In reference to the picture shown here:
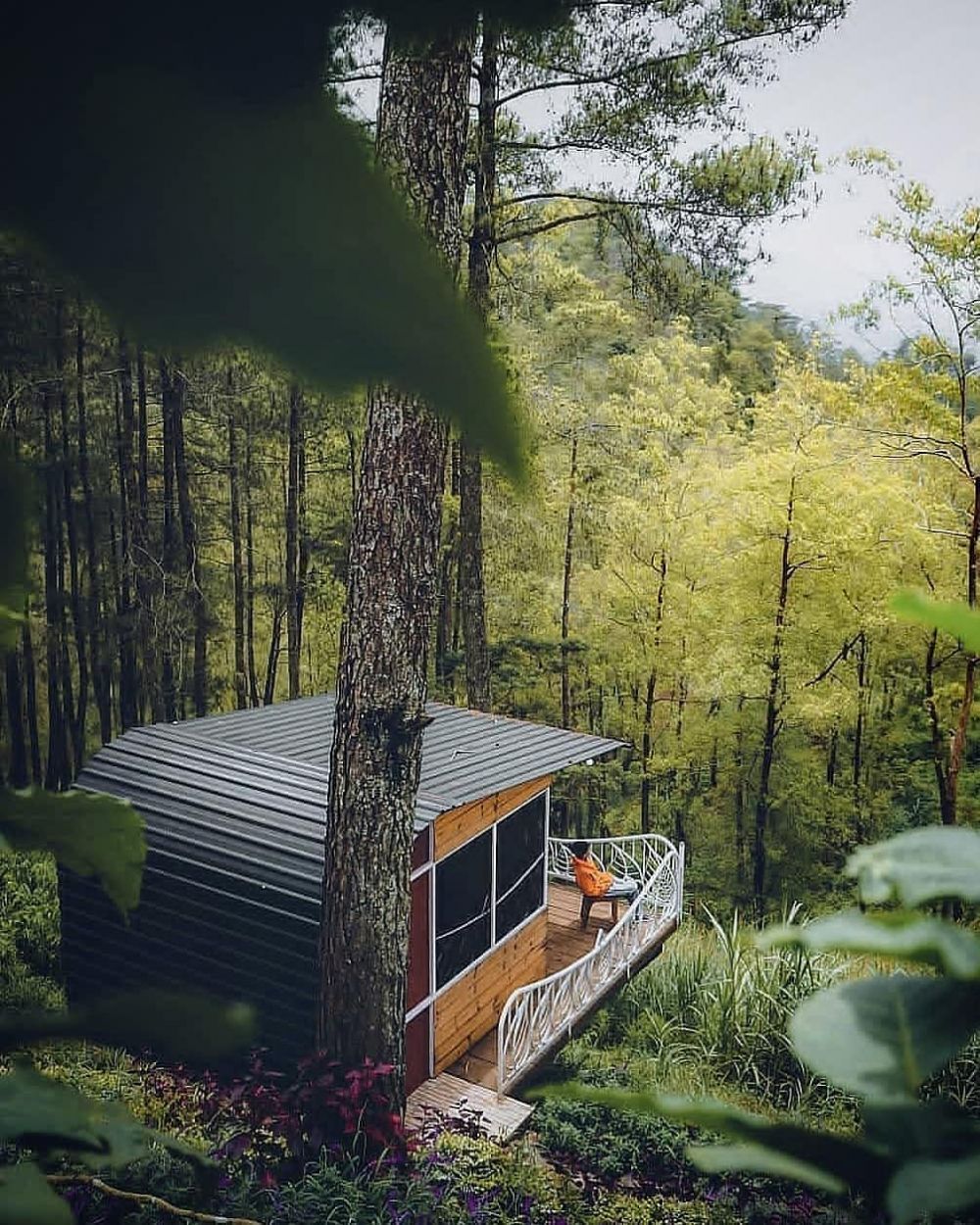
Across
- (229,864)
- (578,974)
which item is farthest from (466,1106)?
(229,864)

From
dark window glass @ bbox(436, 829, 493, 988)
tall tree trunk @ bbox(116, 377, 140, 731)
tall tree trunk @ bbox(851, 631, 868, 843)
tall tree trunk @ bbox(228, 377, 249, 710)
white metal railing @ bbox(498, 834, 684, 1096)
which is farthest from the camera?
tall tree trunk @ bbox(851, 631, 868, 843)

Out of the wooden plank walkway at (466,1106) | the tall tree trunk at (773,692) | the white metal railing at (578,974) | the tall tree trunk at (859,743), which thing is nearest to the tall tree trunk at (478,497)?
the white metal railing at (578,974)

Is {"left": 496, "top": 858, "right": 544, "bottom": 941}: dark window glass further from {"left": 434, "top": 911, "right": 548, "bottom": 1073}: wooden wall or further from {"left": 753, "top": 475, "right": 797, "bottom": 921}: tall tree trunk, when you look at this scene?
{"left": 753, "top": 475, "right": 797, "bottom": 921}: tall tree trunk

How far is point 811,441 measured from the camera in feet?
28.3

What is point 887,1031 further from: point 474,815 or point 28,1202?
point 474,815

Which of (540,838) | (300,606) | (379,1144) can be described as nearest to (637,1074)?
(540,838)

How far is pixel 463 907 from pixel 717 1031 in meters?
1.61

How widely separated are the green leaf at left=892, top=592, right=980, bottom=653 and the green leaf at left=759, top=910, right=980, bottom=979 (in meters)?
0.04

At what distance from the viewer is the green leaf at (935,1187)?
0.45 feet

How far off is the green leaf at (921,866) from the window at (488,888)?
4.60 metres

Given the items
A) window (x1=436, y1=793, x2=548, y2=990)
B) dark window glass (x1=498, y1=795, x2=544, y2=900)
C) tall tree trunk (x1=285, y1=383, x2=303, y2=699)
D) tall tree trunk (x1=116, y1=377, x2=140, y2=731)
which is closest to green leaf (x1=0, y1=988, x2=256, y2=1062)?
window (x1=436, y1=793, x2=548, y2=990)

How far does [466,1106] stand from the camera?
429 cm

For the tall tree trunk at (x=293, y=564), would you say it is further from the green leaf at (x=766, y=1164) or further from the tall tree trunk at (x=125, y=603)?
the green leaf at (x=766, y=1164)

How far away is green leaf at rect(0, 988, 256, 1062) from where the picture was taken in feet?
0.74
